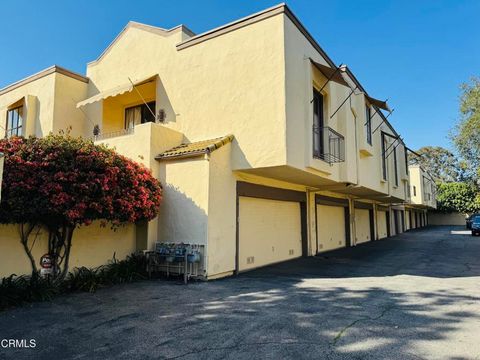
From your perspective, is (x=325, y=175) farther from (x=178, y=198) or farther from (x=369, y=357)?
(x=369, y=357)

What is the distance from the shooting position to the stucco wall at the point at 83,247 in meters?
7.43

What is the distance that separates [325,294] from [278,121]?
476 cm

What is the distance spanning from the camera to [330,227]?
59.7 ft

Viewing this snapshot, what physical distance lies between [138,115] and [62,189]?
302 inches

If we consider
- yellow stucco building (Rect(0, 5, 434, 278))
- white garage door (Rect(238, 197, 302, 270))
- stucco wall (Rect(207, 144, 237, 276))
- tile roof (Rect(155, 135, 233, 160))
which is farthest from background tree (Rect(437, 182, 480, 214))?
tile roof (Rect(155, 135, 233, 160))

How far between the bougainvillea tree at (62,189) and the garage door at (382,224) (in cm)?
2414

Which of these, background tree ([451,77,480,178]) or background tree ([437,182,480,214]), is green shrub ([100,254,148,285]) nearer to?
background tree ([451,77,480,178])

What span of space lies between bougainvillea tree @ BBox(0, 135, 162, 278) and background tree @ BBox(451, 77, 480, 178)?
27.6 meters

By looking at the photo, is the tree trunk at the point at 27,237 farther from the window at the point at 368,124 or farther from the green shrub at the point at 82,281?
the window at the point at 368,124

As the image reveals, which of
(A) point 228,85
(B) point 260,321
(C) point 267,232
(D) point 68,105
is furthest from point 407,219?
(B) point 260,321

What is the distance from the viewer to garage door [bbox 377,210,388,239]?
28250mm

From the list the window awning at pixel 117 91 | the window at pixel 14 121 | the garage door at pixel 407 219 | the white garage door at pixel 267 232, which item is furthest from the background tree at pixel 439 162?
the window at pixel 14 121

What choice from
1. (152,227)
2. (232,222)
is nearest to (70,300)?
(152,227)

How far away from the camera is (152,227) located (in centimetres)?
1027
